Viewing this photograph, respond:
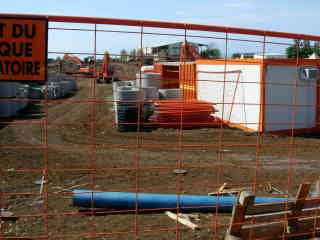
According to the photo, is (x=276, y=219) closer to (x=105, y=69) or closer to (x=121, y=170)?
(x=105, y=69)

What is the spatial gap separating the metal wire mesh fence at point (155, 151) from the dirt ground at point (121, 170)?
0.08ft

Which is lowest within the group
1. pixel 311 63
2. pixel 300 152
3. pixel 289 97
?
pixel 300 152

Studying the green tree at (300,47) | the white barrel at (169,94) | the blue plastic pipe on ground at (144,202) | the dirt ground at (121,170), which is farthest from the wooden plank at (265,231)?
the white barrel at (169,94)

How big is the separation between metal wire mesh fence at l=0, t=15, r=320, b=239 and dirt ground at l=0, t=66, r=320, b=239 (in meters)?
0.02

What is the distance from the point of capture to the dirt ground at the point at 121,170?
598cm

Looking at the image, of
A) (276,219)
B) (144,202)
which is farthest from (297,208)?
(144,202)

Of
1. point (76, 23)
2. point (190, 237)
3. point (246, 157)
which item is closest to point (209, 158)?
point (246, 157)

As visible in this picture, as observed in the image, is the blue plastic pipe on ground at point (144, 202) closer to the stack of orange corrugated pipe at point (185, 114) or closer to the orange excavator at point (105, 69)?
the orange excavator at point (105, 69)

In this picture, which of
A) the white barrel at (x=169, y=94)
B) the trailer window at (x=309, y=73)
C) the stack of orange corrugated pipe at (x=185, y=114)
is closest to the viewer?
the trailer window at (x=309, y=73)

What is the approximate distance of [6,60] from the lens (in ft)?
13.7

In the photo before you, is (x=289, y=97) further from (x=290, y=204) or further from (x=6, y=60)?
(x=6, y=60)

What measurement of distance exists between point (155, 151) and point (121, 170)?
3.79 m

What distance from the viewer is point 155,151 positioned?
1392cm

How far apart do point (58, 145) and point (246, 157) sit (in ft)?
16.9
